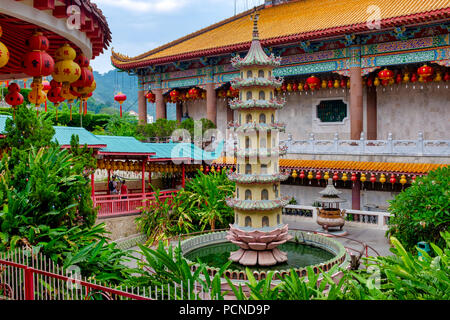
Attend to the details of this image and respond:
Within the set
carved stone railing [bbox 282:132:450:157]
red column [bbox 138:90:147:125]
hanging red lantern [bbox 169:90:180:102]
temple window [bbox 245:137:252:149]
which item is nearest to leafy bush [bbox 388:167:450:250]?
temple window [bbox 245:137:252:149]

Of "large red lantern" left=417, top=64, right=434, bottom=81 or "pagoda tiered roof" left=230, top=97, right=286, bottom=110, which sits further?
"large red lantern" left=417, top=64, right=434, bottom=81

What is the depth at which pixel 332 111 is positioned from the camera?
21.8 meters

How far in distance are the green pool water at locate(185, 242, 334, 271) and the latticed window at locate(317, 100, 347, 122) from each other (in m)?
10.6

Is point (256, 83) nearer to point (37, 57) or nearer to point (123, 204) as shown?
point (37, 57)

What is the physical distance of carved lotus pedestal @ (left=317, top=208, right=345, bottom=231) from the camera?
595 inches

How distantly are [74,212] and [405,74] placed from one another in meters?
15.2

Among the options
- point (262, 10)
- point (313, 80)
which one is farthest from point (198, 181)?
point (262, 10)

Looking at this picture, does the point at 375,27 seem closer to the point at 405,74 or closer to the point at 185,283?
the point at 405,74

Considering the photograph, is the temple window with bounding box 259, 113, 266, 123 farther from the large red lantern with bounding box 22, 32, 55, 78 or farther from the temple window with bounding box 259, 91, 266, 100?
the large red lantern with bounding box 22, 32, 55, 78

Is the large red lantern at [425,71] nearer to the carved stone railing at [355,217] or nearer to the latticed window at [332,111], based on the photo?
the latticed window at [332,111]

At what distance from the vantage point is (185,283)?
23.7 feet

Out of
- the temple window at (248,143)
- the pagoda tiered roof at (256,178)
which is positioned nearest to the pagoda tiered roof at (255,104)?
the temple window at (248,143)

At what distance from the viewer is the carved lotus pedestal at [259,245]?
10.2 metres

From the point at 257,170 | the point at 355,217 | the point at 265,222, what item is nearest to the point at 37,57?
the point at 257,170
